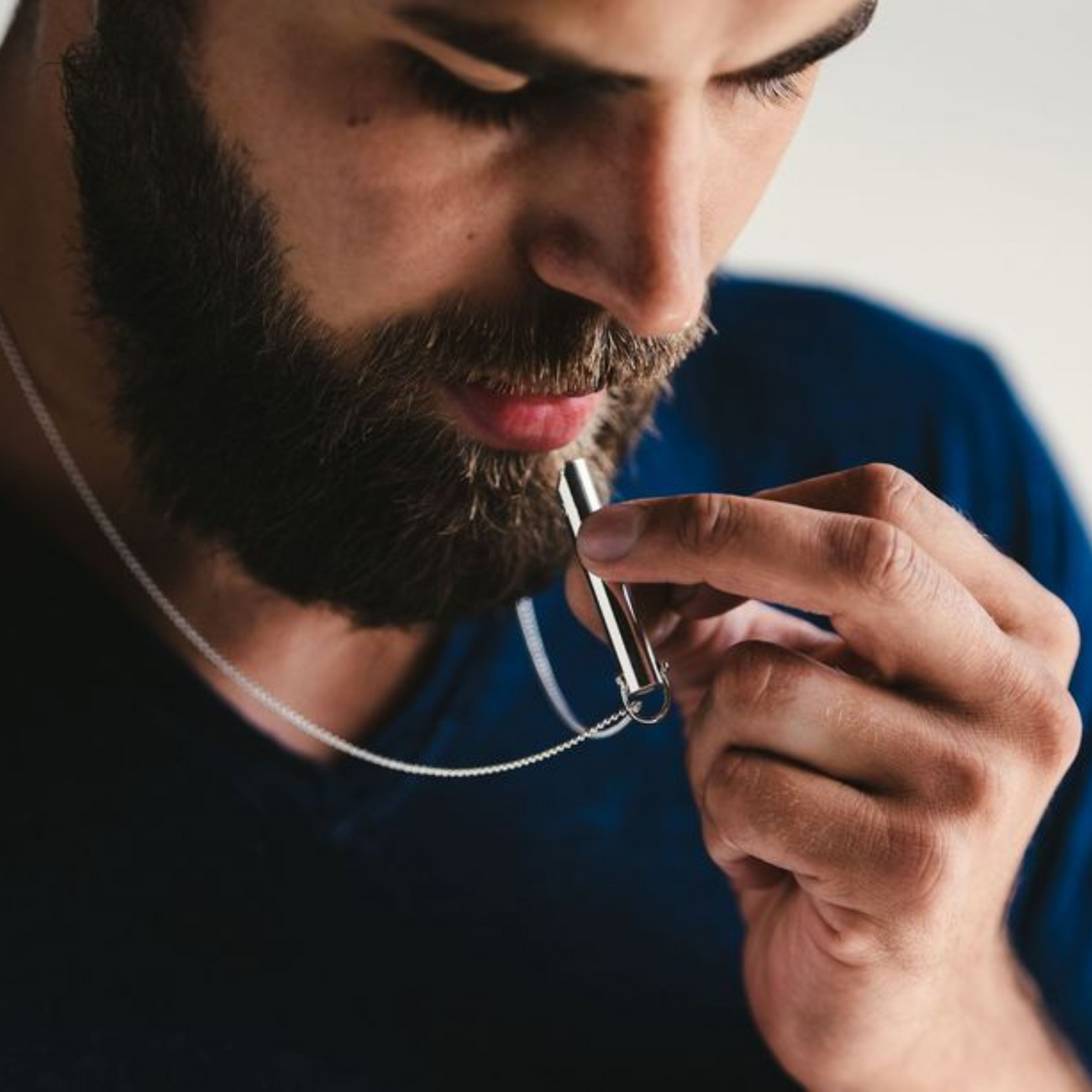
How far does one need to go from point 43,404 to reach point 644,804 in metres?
0.52

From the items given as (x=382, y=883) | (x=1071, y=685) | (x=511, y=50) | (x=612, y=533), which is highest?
(x=511, y=50)

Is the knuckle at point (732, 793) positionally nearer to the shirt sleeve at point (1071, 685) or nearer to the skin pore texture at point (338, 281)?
the skin pore texture at point (338, 281)

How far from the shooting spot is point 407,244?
0.93 meters

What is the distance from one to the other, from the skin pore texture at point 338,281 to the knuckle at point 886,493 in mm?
138

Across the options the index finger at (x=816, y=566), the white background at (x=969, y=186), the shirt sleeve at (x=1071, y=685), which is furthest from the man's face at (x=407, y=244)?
the white background at (x=969, y=186)

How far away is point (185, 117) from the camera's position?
972 mm

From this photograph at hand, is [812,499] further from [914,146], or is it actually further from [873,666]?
[914,146]

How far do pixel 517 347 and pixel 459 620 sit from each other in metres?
0.25

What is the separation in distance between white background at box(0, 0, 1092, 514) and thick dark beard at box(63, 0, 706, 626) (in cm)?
92

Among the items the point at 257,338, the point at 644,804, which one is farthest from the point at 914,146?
the point at 257,338

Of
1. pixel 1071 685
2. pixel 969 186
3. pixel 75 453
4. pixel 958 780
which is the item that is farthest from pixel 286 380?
pixel 969 186

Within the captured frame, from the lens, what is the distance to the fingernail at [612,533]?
93 centimetres

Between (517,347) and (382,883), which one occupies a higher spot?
(517,347)

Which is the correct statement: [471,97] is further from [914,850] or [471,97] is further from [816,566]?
[914,850]
